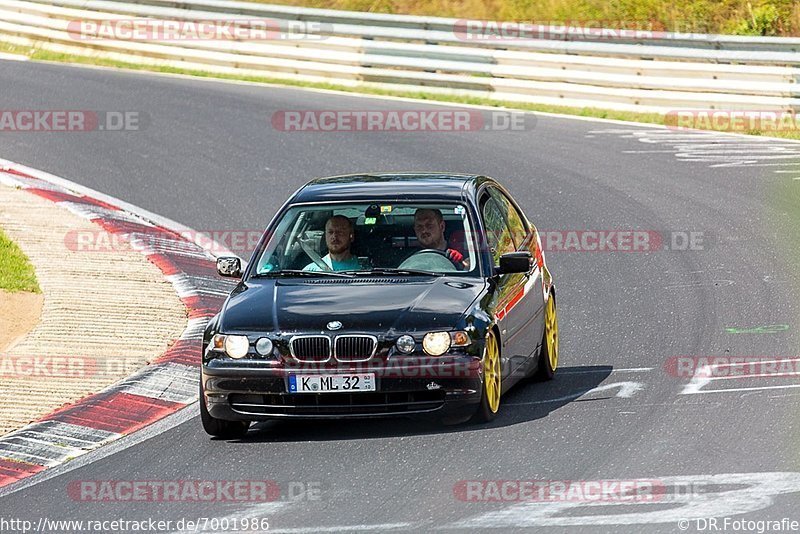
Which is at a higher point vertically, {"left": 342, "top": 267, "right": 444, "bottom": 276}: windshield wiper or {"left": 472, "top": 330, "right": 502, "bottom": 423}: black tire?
{"left": 342, "top": 267, "right": 444, "bottom": 276}: windshield wiper

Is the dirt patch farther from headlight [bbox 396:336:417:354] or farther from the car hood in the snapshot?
headlight [bbox 396:336:417:354]

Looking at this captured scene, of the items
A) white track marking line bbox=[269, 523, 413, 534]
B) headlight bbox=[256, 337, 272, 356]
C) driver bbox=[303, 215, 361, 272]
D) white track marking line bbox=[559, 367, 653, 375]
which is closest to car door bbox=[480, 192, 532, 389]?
white track marking line bbox=[559, 367, 653, 375]

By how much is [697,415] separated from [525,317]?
1.49 metres

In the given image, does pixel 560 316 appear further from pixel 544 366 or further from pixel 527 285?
pixel 527 285

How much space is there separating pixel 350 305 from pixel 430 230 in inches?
45.3

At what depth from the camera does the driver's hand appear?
378 inches

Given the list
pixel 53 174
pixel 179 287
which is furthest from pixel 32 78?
pixel 179 287

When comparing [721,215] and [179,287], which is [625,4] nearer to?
[721,215]

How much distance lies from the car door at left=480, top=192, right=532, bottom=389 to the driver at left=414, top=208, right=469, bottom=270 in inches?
12.5

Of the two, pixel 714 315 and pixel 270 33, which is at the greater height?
pixel 270 33

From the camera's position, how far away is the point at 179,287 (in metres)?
13.0

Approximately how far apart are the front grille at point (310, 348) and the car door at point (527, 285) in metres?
1.58

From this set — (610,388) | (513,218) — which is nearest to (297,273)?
(513,218)

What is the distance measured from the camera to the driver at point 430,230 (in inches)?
382
